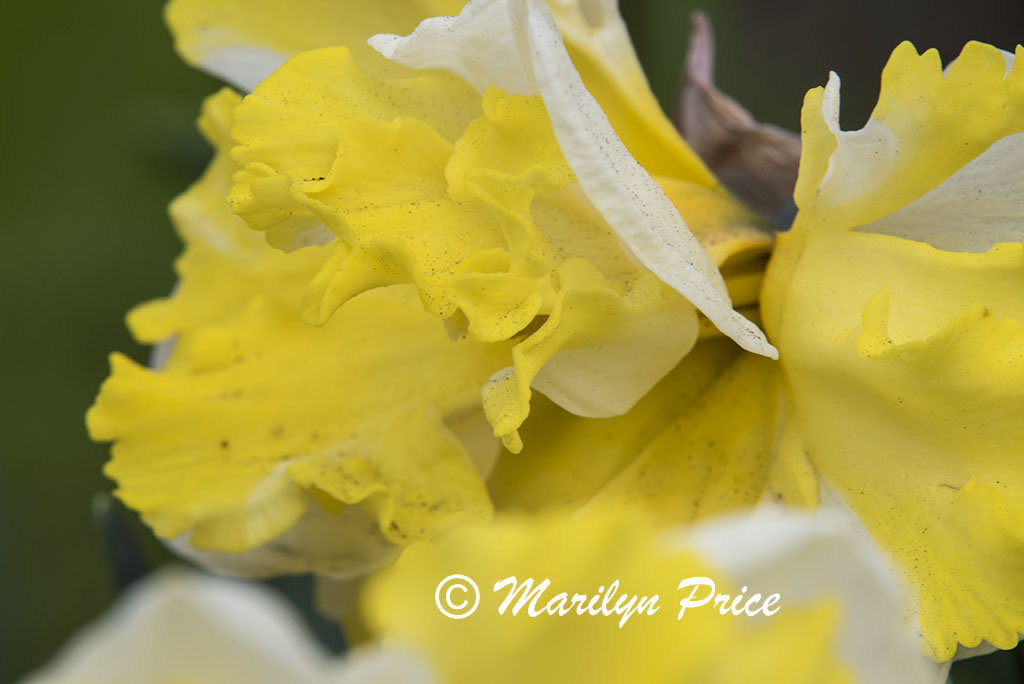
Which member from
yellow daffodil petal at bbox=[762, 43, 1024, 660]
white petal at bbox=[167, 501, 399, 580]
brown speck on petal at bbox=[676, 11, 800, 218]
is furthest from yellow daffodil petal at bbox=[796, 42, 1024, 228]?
white petal at bbox=[167, 501, 399, 580]


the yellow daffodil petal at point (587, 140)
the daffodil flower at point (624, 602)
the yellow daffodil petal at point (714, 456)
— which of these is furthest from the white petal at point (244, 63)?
the daffodil flower at point (624, 602)

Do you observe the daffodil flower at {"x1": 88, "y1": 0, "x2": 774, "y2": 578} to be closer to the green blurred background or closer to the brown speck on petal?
the brown speck on petal

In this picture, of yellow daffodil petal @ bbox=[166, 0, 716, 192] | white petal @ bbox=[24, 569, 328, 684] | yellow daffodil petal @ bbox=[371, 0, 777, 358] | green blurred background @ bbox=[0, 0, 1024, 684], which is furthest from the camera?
green blurred background @ bbox=[0, 0, 1024, 684]

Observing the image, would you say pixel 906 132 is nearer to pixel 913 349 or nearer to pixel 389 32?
pixel 913 349

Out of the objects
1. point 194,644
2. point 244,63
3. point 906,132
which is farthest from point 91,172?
point 194,644

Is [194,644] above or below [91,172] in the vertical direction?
above
